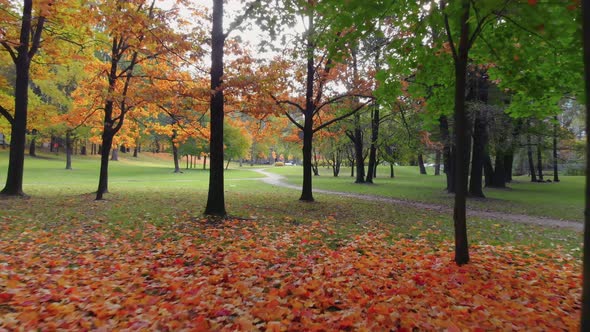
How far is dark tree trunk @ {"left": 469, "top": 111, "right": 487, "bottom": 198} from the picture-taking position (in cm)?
1731

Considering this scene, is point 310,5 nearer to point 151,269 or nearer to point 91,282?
point 151,269

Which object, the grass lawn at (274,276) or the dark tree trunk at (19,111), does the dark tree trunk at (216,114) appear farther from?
the dark tree trunk at (19,111)

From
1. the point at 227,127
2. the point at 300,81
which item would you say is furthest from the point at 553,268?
the point at 227,127

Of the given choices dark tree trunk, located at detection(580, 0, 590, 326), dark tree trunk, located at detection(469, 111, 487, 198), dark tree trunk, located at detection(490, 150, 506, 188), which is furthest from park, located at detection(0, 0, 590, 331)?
dark tree trunk, located at detection(490, 150, 506, 188)

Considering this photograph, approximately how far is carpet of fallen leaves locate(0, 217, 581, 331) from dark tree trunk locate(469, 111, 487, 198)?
11.8m

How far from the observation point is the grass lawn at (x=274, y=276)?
331 centimetres

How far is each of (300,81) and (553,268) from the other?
446 inches

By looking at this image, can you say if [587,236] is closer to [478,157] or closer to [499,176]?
[478,157]

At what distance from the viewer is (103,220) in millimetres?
8875

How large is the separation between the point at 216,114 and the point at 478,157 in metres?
15.0

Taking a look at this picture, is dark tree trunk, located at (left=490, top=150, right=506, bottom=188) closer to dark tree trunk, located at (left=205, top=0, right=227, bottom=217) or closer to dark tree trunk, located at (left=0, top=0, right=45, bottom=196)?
dark tree trunk, located at (left=205, top=0, right=227, bottom=217)

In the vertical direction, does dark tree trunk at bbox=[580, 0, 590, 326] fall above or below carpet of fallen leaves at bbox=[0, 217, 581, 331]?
above

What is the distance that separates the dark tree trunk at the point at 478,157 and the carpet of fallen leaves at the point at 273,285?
464 inches

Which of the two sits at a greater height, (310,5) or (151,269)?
(310,5)
